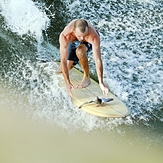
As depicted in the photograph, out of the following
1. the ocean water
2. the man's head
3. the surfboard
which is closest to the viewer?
the man's head

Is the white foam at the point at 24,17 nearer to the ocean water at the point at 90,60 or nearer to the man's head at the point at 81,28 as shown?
the ocean water at the point at 90,60

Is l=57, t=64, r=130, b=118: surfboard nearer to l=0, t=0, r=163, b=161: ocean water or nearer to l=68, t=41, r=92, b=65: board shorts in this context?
l=0, t=0, r=163, b=161: ocean water

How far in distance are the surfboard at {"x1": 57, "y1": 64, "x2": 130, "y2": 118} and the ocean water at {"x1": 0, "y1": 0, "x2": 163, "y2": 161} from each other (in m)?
0.29

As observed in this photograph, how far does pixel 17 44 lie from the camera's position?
588 centimetres

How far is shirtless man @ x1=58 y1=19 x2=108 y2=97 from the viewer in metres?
3.91

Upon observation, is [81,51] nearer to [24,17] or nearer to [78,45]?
[78,45]

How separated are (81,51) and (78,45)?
0.08 m

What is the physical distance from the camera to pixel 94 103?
14.8 feet

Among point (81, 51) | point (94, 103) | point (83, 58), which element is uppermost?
point (81, 51)

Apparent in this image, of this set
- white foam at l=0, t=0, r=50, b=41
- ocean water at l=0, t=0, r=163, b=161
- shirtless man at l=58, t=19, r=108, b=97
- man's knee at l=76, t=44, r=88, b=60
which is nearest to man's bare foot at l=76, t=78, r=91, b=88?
shirtless man at l=58, t=19, r=108, b=97

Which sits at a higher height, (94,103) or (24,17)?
(24,17)

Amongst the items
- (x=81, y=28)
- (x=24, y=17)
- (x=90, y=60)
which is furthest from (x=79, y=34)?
(x=24, y=17)

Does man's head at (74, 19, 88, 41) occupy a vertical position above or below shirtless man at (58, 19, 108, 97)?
above

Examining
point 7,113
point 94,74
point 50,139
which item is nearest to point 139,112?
point 94,74
